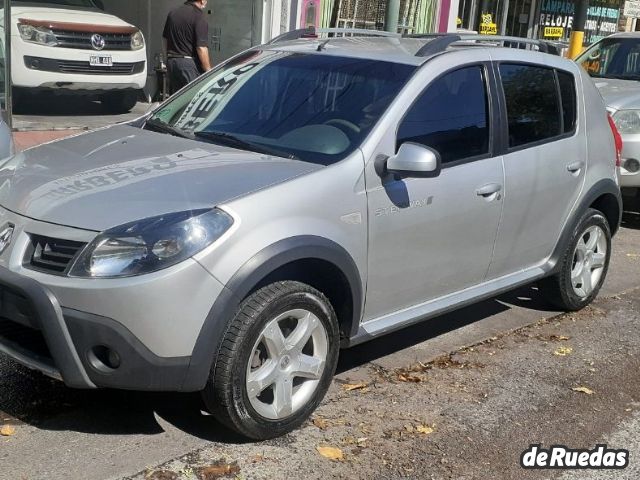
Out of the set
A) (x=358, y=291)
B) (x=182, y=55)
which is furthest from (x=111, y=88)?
(x=358, y=291)

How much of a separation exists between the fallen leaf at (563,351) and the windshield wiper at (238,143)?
217 centimetres

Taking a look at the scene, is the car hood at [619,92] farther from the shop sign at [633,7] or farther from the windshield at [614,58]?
the shop sign at [633,7]

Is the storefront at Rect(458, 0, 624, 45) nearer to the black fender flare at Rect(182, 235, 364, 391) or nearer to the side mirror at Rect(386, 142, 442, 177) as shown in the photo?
the side mirror at Rect(386, 142, 442, 177)

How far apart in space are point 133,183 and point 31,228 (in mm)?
456

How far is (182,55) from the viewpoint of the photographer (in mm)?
9844

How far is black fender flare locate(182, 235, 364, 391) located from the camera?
11.1 ft

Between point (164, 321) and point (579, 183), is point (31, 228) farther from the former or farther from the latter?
point (579, 183)

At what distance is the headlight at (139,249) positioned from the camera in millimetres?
3318

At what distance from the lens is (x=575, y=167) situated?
5.39m

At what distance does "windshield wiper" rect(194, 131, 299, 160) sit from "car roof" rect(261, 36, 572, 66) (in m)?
0.76

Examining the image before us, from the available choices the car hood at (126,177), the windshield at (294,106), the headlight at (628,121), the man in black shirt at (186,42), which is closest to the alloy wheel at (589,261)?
the windshield at (294,106)

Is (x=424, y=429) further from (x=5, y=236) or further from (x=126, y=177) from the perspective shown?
(x=5, y=236)

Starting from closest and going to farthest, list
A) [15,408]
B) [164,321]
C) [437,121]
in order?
[164,321] < [15,408] < [437,121]

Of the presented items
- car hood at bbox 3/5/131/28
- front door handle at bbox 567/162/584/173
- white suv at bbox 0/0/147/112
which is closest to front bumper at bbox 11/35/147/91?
white suv at bbox 0/0/147/112
